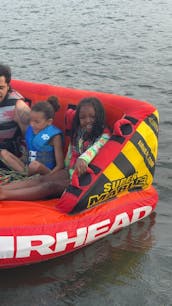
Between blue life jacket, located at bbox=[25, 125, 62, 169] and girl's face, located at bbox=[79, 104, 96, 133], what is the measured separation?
290mm

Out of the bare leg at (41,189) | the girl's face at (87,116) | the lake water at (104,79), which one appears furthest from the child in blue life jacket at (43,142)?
the lake water at (104,79)

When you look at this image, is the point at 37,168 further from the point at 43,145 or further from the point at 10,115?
the point at 10,115

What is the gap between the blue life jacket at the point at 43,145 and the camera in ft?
12.7

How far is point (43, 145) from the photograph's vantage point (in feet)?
12.7

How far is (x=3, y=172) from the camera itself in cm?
402

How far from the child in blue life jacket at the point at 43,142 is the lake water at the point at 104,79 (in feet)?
2.49

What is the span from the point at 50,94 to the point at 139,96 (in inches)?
132

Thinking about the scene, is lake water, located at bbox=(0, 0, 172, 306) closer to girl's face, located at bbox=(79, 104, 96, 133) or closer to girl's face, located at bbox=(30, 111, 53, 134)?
girl's face, located at bbox=(79, 104, 96, 133)

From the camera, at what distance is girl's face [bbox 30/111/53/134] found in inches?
151

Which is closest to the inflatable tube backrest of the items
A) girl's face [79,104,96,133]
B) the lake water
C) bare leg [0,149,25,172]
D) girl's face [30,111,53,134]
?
girl's face [79,104,96,133]

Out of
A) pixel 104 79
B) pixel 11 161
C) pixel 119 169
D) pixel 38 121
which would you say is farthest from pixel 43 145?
pixel 104 79

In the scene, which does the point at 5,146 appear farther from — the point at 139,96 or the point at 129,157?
the point at 139,96

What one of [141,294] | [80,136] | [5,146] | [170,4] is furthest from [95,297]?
[170,4]

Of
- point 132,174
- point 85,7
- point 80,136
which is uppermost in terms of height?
point 85,7
